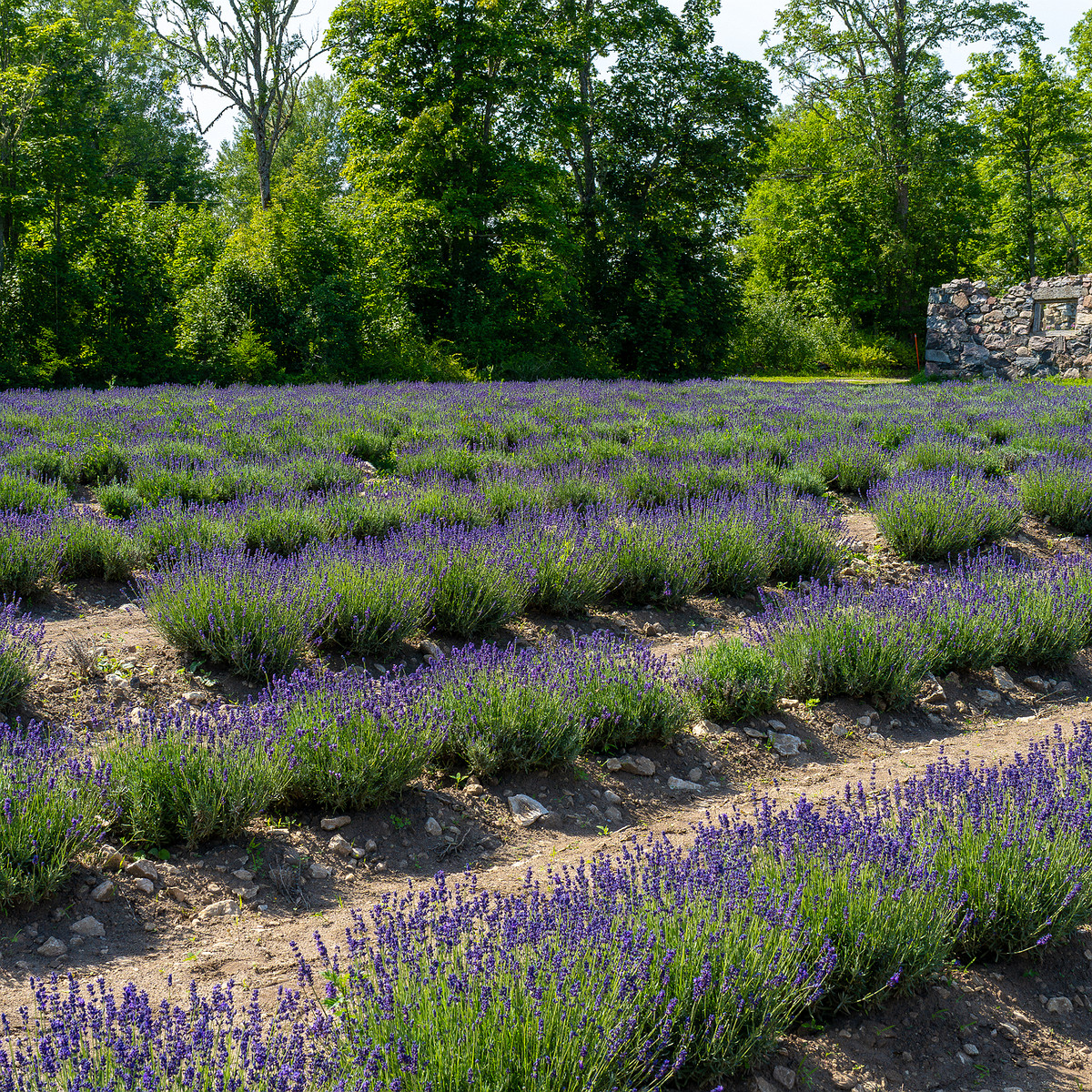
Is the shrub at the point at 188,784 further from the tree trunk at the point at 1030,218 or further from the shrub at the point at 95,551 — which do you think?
the tree trunk at the point at 1030,218

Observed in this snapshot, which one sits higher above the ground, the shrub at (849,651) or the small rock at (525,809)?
the shrub at (849,651)

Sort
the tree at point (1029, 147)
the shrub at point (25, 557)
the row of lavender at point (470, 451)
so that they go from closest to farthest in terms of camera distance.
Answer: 1. the shrub at point (25, 557)
2. the row of lavender at point (470, 451)
3. the tree at point (1029, 147)

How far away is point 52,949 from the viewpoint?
264cm

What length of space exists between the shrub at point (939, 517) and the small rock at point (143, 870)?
19.5ft

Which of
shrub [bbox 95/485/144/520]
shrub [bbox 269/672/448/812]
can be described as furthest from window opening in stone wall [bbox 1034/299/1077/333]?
shrub [bbox 269/672/448/812]

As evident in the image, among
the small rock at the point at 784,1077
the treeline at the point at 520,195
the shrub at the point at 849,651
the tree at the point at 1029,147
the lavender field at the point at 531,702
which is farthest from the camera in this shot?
the tree at the point at 1029,147

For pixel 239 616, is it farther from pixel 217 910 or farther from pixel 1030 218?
pixel 1030 218

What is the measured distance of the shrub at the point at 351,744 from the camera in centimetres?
347

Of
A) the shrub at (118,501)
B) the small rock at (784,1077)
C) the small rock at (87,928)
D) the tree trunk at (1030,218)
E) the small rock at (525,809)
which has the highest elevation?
the tree trunk at (1030,218)

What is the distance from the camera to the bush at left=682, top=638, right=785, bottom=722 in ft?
15.0

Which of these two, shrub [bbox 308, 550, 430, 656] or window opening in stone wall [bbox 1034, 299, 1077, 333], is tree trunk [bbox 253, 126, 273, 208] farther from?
shrub [bbox 308, 550, 430, 656]

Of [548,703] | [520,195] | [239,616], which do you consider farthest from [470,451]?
[520,195]

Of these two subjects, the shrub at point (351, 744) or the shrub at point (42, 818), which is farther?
the shrub at point (351, 744)

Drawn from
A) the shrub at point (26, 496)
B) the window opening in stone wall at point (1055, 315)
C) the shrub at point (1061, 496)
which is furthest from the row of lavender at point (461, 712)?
the window opening in stone wall at point (1055, 315)
